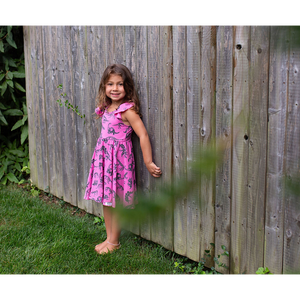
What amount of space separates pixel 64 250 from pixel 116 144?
0.97 m

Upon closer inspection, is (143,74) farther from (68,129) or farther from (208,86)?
(68,129)

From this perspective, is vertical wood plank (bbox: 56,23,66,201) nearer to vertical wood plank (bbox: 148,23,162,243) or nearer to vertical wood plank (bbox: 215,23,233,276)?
vertical wood plank (bbox: 148,23,162,243)

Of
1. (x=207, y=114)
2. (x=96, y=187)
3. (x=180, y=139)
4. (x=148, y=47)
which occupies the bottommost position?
(x=96, y=187)

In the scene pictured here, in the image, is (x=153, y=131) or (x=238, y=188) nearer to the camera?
(x=238, y=188)

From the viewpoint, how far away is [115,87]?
108 inches

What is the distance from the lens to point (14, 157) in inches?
185

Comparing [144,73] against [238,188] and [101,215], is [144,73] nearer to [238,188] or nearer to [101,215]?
[238,188]

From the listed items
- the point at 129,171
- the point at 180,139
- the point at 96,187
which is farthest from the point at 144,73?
the point at 96,187

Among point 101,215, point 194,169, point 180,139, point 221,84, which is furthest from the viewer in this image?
point 101,215

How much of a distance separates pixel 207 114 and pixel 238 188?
52 centimetres

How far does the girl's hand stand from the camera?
8.91 ft

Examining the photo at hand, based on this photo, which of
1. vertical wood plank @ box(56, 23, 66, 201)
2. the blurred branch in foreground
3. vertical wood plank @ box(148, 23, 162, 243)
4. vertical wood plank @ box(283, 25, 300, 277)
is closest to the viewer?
the blurred branch in foreground

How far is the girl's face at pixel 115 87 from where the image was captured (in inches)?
108

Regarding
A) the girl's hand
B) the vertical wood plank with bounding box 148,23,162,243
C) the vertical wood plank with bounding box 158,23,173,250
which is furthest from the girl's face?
the girl's hand
